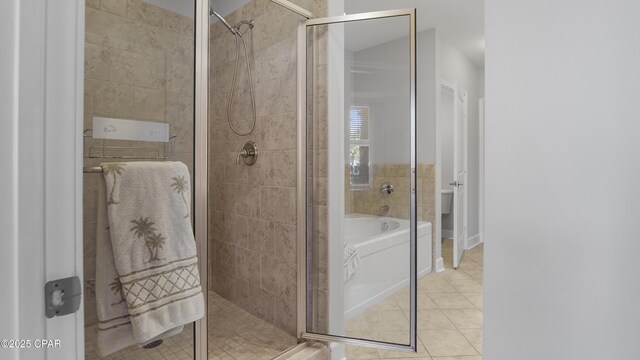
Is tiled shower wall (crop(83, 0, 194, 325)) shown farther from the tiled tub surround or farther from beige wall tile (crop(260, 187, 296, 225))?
the tiled tub surround

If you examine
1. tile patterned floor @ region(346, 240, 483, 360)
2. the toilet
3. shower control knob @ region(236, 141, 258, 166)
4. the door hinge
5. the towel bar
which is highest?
shower control knob @ region(236, 141, 258, 166)

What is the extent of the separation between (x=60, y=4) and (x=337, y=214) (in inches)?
59.8

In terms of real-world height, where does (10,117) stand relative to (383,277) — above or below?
above

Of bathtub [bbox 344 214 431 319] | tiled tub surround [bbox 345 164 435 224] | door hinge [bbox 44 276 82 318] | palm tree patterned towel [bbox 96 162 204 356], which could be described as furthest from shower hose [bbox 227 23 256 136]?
A: door hinge [bbox 44 276 82 318]

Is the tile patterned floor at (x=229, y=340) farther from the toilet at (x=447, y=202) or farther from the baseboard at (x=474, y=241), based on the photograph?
the baseboard at (x=474, y=241)

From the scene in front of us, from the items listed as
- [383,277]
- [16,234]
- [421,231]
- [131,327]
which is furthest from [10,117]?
[421,231]

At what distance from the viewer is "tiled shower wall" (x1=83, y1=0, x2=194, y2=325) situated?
3.65 ft

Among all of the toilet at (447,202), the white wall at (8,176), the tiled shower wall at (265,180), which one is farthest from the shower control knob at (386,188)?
the toilet at (447,202)

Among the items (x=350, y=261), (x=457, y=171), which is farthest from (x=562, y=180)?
(x=457, y=171)

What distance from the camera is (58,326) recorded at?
587 millimetres

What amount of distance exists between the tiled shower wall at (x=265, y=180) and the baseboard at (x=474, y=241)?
3.32m

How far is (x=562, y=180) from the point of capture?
2.61 ft

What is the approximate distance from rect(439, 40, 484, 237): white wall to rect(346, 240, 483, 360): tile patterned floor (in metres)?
1.31

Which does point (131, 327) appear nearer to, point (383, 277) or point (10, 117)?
point (10, 117)
